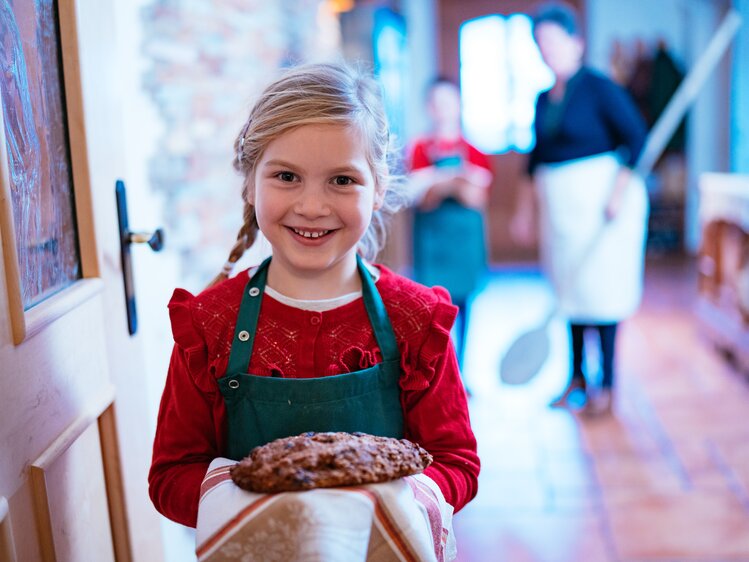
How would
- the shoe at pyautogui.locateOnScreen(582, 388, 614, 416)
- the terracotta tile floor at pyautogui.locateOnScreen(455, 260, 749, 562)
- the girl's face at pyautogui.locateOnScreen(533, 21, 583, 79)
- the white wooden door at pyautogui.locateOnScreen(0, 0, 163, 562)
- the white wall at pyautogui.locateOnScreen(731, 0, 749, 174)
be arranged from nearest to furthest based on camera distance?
the white wooden door at pyautogui.locateOnScreen(0, 0, 163, 562), the terracotta tile floor at pyautogui.locateOnScreen(455, 260, 749, 562), the girl's face at pyautogui.locateOnScreen(533, 21, 583, 79), the shoe at pyautogui.locateOnScreen(582, 388, 614, 416), the white wall at pyautogui.locateOnScreen(731, 0, 749, 174)

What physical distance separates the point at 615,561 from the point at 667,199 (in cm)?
496

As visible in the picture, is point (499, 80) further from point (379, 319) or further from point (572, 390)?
point (379, 319)

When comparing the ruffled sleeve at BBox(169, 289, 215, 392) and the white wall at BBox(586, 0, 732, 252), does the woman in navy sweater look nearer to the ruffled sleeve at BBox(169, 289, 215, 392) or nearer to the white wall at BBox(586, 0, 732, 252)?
the ruffled sleeve at BBox(169, 289, 215, 392)

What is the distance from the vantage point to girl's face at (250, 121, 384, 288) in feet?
2.99

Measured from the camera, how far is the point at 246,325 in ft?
3.12

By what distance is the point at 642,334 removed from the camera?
4.22m

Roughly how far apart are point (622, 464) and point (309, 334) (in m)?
1.98

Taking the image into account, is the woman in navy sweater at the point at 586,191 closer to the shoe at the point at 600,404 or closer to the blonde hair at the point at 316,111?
the shoe at the point at 600,404

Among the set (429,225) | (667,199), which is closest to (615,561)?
(429,225)

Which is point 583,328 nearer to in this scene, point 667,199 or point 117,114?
point 117,114

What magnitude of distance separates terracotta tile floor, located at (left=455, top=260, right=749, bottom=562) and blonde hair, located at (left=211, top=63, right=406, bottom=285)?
1409 mm

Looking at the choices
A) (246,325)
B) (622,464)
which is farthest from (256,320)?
(622,464)

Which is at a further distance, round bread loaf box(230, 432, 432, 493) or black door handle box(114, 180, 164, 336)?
black door handle box(114, 180, 164, 336)

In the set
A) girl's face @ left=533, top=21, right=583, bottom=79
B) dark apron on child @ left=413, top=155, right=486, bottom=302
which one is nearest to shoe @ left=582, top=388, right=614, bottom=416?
dark apron on child @ left=413, top=155, right=486, bottom=302
